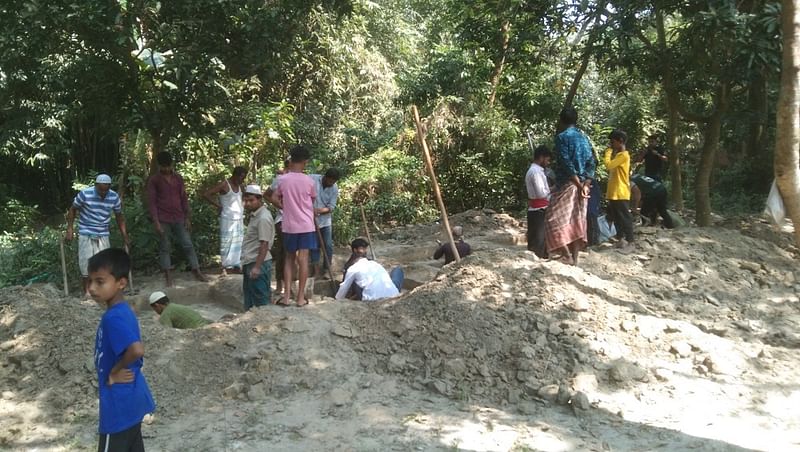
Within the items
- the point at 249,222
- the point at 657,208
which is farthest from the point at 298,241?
the point at 657,208

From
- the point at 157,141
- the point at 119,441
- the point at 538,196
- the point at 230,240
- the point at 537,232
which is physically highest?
the point at 157,141

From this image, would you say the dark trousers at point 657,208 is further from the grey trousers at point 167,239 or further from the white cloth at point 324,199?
the grey trousers at point 167,239

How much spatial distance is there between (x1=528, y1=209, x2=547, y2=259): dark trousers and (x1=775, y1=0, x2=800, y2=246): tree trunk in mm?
2355

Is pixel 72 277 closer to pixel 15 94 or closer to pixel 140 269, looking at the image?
pixel 140 269

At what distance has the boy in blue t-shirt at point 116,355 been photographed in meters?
2.73

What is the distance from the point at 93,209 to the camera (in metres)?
6.56

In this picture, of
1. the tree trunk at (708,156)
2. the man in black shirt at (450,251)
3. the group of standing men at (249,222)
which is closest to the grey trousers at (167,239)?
the group of standing men at (249,222)

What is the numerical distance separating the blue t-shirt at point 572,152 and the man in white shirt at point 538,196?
1.01ft

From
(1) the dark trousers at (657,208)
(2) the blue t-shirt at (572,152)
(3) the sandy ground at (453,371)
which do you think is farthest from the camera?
(1) the dark trousers at (657,208)

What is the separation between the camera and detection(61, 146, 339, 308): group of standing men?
5.44 meters

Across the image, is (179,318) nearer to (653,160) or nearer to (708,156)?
(653,160)

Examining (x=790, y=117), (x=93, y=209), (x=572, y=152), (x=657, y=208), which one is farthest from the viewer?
(x=657, y=208)

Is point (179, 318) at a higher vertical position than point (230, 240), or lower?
lower

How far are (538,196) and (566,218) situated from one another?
516mm
